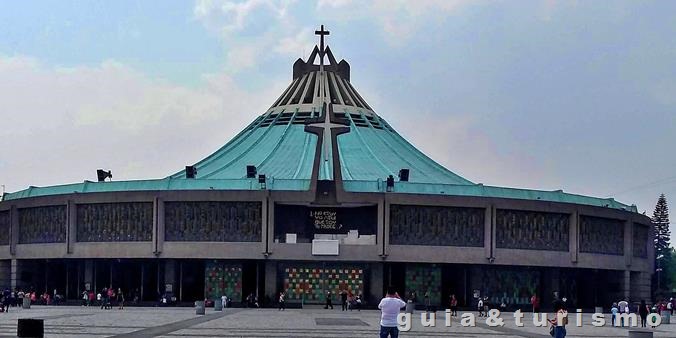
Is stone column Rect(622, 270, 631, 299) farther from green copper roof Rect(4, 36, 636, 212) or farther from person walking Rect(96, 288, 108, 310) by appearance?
person walking Rect(96, 288, 108, 310)

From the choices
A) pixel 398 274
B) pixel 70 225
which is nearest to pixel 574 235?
pixel 398 274

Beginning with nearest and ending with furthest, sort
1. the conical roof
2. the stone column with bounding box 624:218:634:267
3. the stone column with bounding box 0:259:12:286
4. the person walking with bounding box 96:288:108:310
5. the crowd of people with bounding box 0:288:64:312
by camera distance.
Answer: the person walking with bounding box 96:288:108:310, the crowd of people with bounding box 0:288:64:312, the conical roof, the stone column with bounding box 624:218:634:267, the stone column with bounding box 0:259:12:286

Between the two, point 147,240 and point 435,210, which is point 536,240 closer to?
point 435,210

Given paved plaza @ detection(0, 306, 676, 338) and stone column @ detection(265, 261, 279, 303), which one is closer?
paved plaza @ detection(0, 306, 676, 338)

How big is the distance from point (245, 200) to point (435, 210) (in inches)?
424

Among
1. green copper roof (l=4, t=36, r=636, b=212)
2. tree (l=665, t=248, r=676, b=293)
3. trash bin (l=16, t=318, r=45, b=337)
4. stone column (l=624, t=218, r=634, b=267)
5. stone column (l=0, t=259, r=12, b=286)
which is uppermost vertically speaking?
green copper roof (l=4, t=36, r=636, b=212)

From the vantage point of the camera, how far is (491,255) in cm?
6631

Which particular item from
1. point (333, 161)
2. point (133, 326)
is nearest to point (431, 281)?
point (333, 161)

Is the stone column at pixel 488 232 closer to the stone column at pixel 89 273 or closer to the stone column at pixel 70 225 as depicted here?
the stone column at pixel 89 273

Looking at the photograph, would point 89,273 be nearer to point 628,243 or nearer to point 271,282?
point 271,282

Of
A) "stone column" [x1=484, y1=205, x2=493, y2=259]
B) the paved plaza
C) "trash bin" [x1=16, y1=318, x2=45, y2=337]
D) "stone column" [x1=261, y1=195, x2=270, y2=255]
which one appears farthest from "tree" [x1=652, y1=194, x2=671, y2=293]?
"trash bin" [x1=16, y1=318, x2=45, y2=337]

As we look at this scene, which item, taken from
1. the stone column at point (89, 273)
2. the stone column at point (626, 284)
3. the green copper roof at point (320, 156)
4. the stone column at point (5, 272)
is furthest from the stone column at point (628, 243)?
the stone column at point (5, 272)

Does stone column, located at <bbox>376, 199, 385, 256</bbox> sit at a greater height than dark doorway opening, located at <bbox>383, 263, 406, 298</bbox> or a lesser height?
greater

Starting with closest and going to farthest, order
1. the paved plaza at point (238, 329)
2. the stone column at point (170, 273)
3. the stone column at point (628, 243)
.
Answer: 1. the paved plaza at point (238, 329)
2. the stone column at point (170, 273)
3. the stone column at point (628, 243)
